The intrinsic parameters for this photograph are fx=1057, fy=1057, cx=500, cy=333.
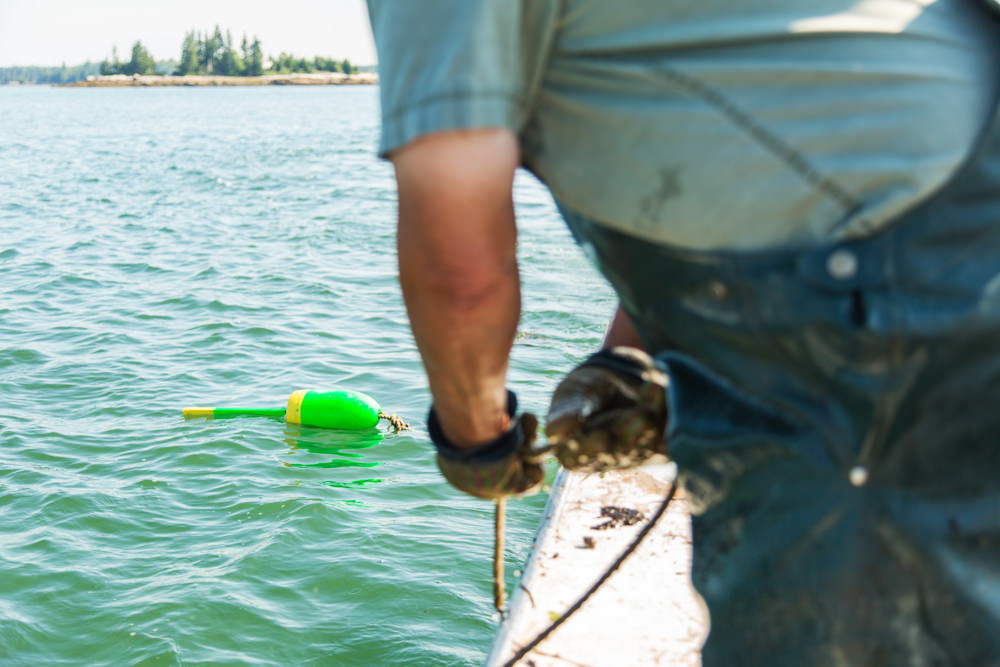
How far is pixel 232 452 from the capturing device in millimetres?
7789

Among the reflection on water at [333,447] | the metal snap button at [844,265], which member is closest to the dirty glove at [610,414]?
the metal snap button at [844,265]

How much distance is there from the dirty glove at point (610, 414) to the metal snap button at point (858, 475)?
0.48 meters

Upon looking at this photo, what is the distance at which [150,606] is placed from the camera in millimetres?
5734

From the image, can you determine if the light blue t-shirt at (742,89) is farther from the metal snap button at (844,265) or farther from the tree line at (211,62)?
the tree line at (211,62)

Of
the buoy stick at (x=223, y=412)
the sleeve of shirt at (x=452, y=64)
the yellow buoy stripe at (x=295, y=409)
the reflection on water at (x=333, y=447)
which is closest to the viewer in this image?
the sleeve of shirt at (x=452, y=64)

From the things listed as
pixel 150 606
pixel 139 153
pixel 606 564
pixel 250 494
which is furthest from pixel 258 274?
pixel 139 153

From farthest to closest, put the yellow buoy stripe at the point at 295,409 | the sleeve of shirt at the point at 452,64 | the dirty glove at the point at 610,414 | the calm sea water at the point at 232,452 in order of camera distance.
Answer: the yellow buoy stripe at the point at 295,409
the calm sea water at the point at 232,452
the dirty glove at the point at 610,414
the sleeve of shirt at the point at 452,64

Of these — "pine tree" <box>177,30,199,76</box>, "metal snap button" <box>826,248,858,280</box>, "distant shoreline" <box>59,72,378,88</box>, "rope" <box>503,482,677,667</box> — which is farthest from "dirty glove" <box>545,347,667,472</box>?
"pine tree" <box>177,30,199,76</box>

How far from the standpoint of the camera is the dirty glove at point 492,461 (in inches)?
62.2

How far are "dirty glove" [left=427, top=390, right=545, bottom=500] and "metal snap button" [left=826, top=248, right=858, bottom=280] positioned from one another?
59 cm

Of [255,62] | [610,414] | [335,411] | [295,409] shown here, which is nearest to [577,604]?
[610,414]

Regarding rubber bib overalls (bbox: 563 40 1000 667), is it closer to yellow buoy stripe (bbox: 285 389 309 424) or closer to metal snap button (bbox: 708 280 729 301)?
metal snap button (bbox: 708 280 729 301)

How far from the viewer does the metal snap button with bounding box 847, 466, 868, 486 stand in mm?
1289

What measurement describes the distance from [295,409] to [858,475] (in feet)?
23.2
